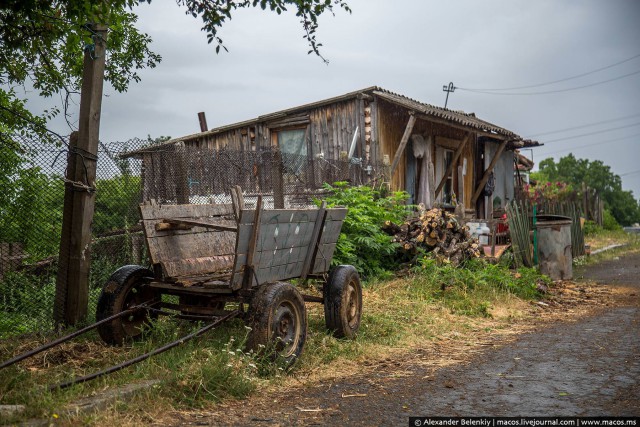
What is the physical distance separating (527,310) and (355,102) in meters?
8.01

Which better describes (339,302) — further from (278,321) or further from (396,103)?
(396,103)

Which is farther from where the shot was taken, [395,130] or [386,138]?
[395,130]

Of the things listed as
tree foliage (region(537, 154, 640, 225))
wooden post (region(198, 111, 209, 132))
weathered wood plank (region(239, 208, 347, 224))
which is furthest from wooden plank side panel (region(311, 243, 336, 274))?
tree foliage (region(537, 154, 640, 225))

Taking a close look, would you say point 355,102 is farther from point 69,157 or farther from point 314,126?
point 69,157

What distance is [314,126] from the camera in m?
16.2

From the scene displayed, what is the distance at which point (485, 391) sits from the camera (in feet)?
15.3

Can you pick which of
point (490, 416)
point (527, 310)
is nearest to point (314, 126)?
point (527, 310)

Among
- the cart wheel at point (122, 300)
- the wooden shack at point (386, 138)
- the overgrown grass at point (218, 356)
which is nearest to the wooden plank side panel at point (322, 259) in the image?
the overgrown grass at point (218, 356)

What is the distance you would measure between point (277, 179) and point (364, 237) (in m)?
1.83

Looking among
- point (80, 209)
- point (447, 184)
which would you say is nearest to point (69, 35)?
point (80, 209)

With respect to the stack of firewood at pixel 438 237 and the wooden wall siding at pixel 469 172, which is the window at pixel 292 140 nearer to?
the wooden wall siding at pixel 469 172

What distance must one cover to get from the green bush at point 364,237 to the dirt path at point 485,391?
3478 mm

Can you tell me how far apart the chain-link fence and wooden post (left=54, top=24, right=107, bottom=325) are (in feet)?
0.61

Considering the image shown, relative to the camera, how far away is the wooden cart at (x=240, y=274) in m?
4.98
